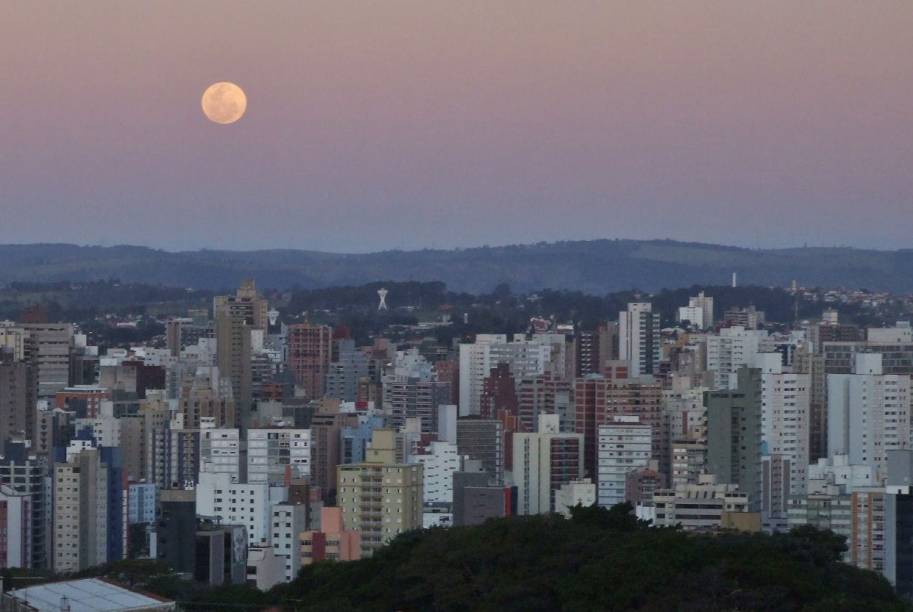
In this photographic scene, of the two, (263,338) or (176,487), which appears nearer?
(176,487)

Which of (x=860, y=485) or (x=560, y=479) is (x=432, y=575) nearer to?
(x=860, y=485)

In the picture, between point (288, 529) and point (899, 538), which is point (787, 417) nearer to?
point (288, 529)

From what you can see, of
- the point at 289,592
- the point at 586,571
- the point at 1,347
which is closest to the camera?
the point at 586,571

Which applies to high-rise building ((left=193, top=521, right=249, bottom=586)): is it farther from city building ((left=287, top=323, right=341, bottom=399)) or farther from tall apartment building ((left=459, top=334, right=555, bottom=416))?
city building ((left=287, top=323, right=341, bottom=399))

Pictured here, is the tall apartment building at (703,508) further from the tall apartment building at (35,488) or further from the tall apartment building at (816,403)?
the tall apartment building at (816,403)

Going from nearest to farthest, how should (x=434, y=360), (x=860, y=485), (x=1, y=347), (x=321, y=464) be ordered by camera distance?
(x=860, y=485), (x=321, y=464), (x=1, y=347), (x=434, y=360)

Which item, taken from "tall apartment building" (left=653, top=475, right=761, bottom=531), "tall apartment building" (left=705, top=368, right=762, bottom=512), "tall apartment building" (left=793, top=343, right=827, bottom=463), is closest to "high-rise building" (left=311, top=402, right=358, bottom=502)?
"tall apartment building" (left=705, top=368, right=762, bottom=512)

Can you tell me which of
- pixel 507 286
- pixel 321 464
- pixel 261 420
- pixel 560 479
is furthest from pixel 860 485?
pixel 507 286
